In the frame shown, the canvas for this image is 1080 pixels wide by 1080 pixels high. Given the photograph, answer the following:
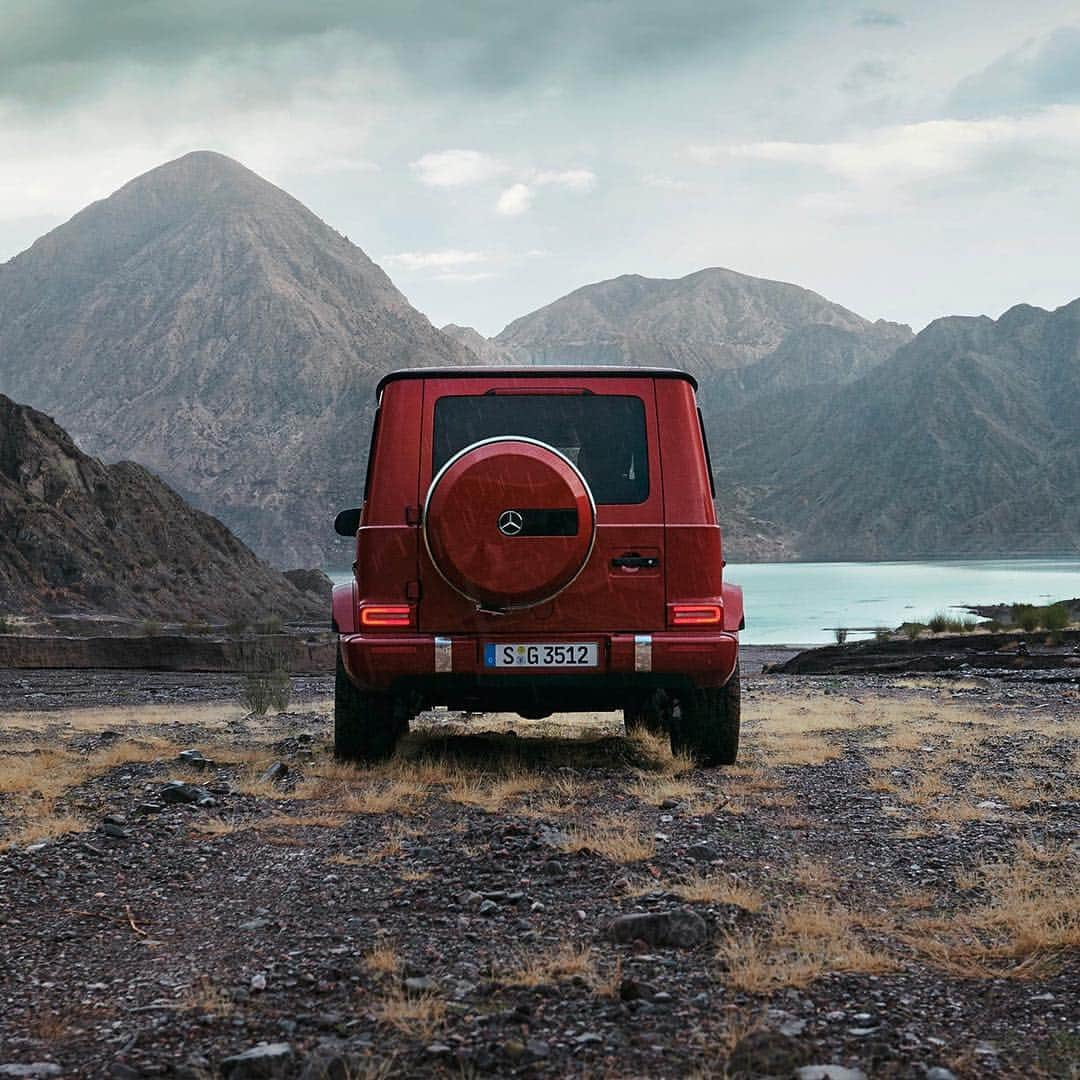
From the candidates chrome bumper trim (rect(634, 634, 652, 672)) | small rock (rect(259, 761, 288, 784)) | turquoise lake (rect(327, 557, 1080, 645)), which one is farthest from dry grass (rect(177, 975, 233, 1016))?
turquoise lake (rect(327, 557, 1080, 645))

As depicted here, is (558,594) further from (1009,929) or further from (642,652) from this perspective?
(1009,929)

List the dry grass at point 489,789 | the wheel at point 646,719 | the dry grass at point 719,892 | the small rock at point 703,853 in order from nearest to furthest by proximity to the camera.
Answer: the dry grass at point 719,892 < the small rock at point 703,853 < the dry grass at point 489,789 < the wheel at point 646,719

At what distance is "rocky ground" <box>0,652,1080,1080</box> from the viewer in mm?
2916

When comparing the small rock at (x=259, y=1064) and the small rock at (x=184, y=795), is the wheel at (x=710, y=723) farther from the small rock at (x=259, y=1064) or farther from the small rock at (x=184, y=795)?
the small rock at (x=259, y=1064)

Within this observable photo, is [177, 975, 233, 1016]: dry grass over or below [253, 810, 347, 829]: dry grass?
over

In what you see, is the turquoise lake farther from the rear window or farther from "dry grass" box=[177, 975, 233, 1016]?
"dry grass" box=[177, 975, 233, 1016]

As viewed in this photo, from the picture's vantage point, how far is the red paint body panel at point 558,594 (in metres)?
6.73

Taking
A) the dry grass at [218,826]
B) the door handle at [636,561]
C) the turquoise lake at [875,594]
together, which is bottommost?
the turquoise lake at [875,594]

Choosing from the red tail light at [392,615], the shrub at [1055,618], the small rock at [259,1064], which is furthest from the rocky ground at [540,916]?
the shrub at [1055,618]

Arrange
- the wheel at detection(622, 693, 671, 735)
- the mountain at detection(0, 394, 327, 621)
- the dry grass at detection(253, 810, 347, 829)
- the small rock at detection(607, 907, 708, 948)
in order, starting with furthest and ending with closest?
the mountain at detection(0, 394, 327, 621) → the wheel at detection(622, 693, 671, 735) → the dry grass at detection(253, 810, 347, 829) → the small rock at detection(607, 907, 708, 948)

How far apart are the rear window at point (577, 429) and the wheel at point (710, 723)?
5.01 feet

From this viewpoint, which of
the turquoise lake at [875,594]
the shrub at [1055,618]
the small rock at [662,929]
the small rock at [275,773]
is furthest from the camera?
the turquoise lake at [875,594]

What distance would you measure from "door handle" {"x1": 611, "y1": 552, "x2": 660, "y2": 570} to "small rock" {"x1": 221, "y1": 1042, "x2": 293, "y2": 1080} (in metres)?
4.22

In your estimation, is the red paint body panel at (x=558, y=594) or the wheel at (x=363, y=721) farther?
the wheel at (x=363, y=721)
